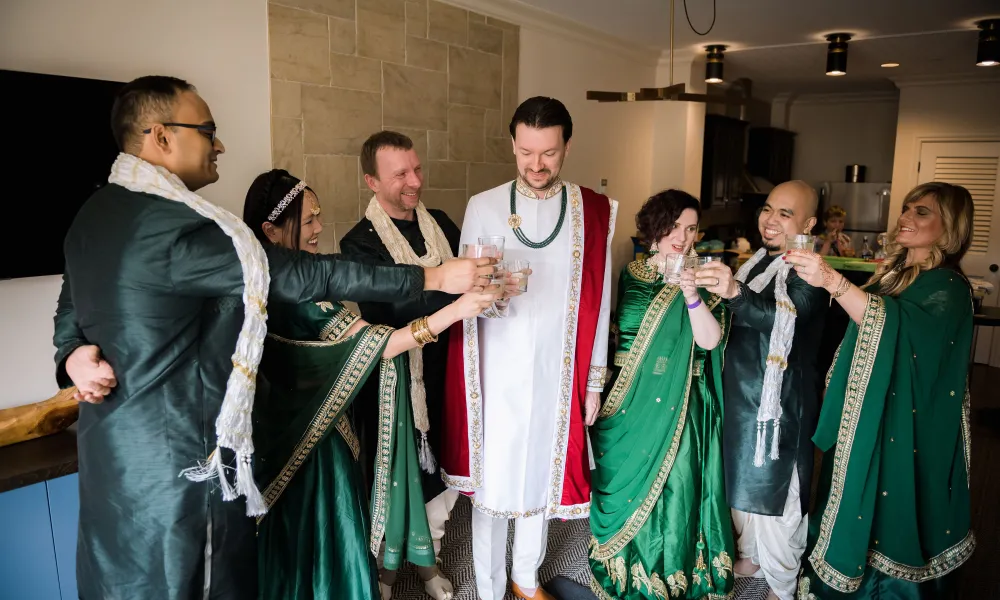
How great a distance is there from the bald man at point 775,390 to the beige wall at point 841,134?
8.00m

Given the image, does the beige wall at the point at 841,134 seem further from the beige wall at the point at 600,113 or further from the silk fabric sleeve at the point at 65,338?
the silk fabric sleeve at the point at 65,338

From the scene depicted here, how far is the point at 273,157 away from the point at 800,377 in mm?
2350

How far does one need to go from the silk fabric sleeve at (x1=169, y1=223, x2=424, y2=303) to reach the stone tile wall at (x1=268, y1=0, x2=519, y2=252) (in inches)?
68.0

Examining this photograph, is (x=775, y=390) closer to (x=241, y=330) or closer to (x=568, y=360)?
(x=568, y=360)

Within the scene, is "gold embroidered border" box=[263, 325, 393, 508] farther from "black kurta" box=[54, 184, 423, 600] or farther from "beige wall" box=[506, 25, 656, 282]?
"beige wall" box=[506, 25, 656, 282]

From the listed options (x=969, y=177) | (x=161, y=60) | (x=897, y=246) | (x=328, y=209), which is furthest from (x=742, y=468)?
(x=969, y=177)

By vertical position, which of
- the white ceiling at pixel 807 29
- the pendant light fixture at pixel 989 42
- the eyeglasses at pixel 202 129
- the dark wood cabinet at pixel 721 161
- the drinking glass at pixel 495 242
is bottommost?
the drinking glass at pixel 495 242

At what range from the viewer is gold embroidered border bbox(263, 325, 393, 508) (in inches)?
72.8

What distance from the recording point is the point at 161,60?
259 cm

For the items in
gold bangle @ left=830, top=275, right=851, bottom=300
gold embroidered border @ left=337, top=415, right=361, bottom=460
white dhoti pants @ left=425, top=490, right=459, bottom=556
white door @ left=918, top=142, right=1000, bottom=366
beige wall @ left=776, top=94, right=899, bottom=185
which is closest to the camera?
gold embroidered border @ left=337, top=415, right=361, bottom=460

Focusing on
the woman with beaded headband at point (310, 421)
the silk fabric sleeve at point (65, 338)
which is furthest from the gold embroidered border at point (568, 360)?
the silk fabric sleeve at point (65, 338)

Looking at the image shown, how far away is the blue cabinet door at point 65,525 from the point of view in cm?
215

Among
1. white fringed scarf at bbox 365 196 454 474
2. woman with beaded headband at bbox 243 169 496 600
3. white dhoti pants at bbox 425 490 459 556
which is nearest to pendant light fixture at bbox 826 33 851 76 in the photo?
white fringed scarf at bbox 365 196 454 474

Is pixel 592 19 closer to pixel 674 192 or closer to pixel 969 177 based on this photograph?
pixel 674 192
